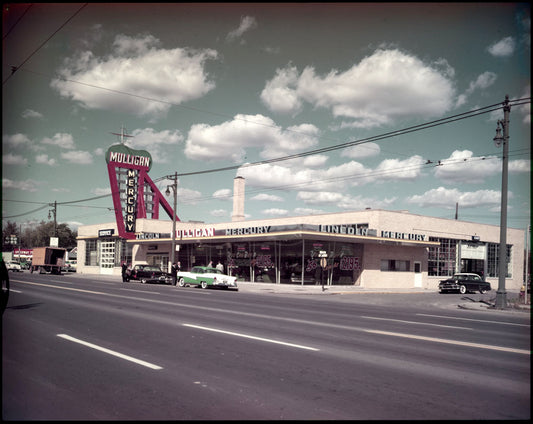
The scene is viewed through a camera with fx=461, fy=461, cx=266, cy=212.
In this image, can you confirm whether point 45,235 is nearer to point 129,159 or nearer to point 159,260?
point 129,159

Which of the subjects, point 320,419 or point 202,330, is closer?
point 320,419

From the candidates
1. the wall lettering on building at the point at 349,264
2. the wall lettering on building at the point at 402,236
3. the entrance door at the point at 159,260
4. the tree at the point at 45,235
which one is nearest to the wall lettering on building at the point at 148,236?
the entrance door at the point at 159,260

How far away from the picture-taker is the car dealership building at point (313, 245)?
1378 inches

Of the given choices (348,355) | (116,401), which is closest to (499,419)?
(348,355)

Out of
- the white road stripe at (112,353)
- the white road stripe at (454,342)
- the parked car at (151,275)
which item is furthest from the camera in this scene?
the parked car at (151,275)

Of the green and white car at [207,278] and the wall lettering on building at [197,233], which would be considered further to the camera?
the wall lettering on building at [197,233]

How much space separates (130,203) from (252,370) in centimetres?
4793

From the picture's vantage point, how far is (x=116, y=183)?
55.3 meters

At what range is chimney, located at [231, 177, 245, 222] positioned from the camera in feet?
173

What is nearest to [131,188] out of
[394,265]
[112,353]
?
[394,265]

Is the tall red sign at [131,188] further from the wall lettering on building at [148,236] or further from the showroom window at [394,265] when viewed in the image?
the showroom window at [394,265]

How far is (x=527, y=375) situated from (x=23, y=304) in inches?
579

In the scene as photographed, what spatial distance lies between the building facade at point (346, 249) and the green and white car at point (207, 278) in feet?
16.9

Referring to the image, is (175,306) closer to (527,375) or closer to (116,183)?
(527,375)
